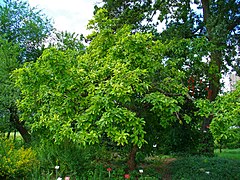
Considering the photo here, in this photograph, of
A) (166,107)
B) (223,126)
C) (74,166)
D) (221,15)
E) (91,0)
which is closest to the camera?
(223,126)

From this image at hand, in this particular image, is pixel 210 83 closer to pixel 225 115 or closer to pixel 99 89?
pixel 225 115

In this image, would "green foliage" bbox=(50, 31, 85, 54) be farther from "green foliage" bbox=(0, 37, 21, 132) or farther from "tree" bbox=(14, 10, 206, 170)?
"tree" bbox=(14, 10, 206, 170)

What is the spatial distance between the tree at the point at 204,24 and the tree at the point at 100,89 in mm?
1978

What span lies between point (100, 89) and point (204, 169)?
128 inches

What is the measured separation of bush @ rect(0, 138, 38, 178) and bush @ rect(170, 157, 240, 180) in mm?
2808

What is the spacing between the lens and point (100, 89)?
175 inches

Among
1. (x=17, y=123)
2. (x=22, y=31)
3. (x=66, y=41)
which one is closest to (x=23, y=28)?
(x=22, y=31)

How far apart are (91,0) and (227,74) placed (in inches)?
187

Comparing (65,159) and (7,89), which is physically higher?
(7,89)

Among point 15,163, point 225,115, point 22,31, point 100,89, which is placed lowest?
point 15,163

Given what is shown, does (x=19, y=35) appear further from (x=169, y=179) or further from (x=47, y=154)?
(x=169, y=179)

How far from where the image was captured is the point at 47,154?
582 centimetres

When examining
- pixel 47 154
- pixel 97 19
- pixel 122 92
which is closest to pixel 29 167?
pixel 47 154

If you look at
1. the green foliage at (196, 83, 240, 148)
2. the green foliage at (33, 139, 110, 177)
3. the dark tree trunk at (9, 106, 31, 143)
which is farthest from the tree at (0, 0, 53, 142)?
the green foliage at (196, 83, 240, 148)
